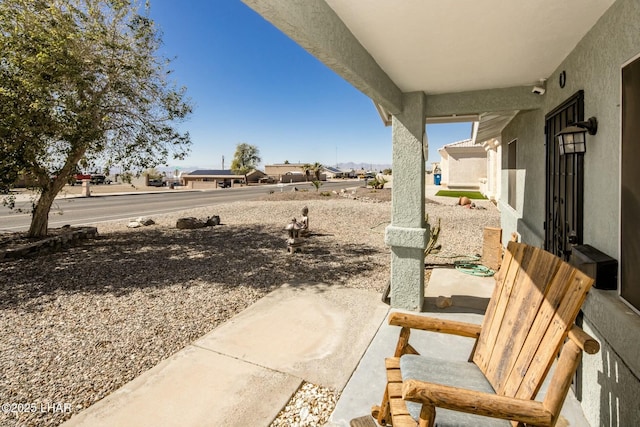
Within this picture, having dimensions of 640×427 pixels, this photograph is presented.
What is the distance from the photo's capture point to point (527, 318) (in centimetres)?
209

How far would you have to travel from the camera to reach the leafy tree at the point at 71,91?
270 inches

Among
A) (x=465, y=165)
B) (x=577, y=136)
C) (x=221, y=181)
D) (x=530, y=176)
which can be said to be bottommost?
(x=530, y=176)

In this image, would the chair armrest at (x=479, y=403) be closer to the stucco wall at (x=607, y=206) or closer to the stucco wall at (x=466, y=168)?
the stucco wall at (x=607, y=206)

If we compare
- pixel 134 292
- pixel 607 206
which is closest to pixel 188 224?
pixel 134 292

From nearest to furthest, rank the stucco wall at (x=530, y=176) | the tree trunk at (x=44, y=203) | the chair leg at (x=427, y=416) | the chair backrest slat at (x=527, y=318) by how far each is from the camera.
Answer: the chair leg at (x=427, y=416) < the chair backrest slat at (x=527, y=318) < the stucco wall at (x=530, y=176) < the tree trunk at (x=44, y=203)

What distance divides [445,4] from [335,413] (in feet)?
10.0

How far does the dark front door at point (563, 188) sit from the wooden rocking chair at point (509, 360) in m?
1.01

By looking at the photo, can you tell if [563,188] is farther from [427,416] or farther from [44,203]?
[44,203]

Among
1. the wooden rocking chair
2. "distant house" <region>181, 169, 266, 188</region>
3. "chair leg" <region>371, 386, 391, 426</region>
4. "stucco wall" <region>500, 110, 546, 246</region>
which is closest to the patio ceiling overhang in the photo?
"stucco wall" <region>500, 110, 546, 246</region>

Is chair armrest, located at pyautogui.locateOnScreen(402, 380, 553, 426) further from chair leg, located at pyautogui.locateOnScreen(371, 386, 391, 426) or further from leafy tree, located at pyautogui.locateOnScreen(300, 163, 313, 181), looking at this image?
leafy tree, located at pyautogui.locateOnScreen(300, 163, 313, 181)

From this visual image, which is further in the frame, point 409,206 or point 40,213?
point 40,213

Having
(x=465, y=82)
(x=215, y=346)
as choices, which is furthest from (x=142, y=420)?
(x=465, y=82)

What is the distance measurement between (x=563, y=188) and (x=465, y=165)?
23.6 m

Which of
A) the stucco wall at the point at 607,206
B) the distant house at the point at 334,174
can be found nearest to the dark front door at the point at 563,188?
the stucco wall at the point at 607,206
